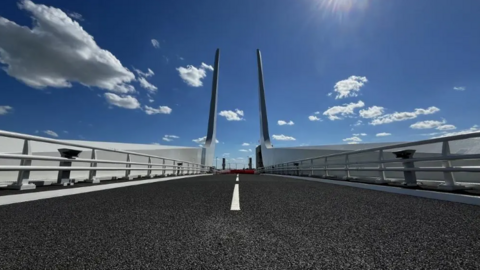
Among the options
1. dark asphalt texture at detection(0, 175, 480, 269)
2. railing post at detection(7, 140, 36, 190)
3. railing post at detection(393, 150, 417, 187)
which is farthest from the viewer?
railing post at detection(393, 150, 417, 187)

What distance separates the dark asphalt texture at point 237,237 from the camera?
72.4 inches

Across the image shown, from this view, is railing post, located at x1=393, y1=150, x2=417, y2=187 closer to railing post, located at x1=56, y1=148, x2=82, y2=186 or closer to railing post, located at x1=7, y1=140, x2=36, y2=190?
railing post, located at x1=7, y1=140, x2=36, y2=190

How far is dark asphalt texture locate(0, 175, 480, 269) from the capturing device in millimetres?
1839

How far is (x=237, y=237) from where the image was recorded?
240 centimetres

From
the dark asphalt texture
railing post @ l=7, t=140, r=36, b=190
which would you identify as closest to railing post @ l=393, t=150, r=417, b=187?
the dark asphalt texture

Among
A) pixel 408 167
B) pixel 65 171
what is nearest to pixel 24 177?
pixel 65 171

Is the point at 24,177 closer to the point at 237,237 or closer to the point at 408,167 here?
the point at 237,237

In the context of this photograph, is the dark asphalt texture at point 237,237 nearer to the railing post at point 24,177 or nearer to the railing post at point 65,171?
the railing post at point 24,177

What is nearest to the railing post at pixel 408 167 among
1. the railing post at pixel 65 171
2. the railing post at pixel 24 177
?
the railing post at pixel 24 177

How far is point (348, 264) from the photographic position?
1.80m

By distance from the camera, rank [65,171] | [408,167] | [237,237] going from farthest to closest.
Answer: [65,171]
[408,167]
[237,237]

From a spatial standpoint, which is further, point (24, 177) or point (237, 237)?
point (24, 177)

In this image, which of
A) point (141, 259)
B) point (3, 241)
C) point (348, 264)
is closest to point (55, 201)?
point (3, 241)

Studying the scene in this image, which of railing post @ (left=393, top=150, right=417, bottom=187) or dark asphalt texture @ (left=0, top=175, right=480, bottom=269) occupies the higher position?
railing post @ (left=393, top=150, right=417, bottom=187)
